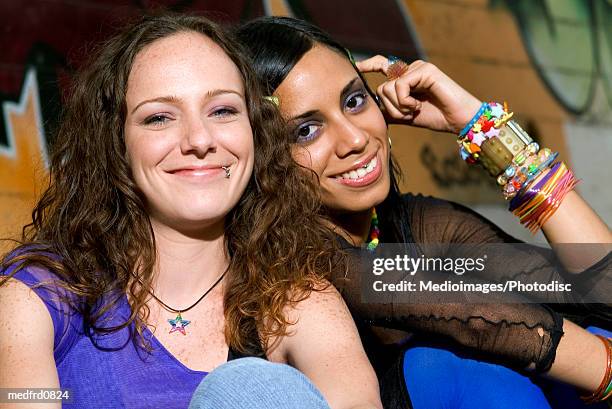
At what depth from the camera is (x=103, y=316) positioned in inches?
80.2

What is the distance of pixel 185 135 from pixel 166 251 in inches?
11.3

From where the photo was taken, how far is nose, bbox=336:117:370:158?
2418 millimetres

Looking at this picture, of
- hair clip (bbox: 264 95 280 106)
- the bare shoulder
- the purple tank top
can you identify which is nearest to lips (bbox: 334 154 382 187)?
hair clip (bbox: 264 95 280 106)

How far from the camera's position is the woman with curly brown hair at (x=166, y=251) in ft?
6.48

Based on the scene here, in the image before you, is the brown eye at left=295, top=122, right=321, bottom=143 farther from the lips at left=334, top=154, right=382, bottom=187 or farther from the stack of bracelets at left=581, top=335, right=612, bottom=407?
the stack of bracelets at left=581, top=335, right=612, bottom=407

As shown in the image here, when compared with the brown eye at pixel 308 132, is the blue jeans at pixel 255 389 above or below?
below

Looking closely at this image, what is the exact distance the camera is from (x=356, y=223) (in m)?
2.59

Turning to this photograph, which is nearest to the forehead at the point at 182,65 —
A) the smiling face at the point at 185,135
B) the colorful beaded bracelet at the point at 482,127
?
the smiling face at the point at 185,135

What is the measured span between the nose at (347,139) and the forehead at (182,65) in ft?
1.13

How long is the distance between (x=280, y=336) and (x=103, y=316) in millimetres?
402

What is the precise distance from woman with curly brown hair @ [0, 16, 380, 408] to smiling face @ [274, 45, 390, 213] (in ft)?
0.44

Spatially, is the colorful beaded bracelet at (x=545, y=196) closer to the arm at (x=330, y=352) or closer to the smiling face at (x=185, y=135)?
the arm at (x=330, y=352)

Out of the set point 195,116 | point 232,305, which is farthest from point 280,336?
point 195,116

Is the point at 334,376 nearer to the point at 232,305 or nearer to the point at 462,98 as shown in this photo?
the point at 232,305
